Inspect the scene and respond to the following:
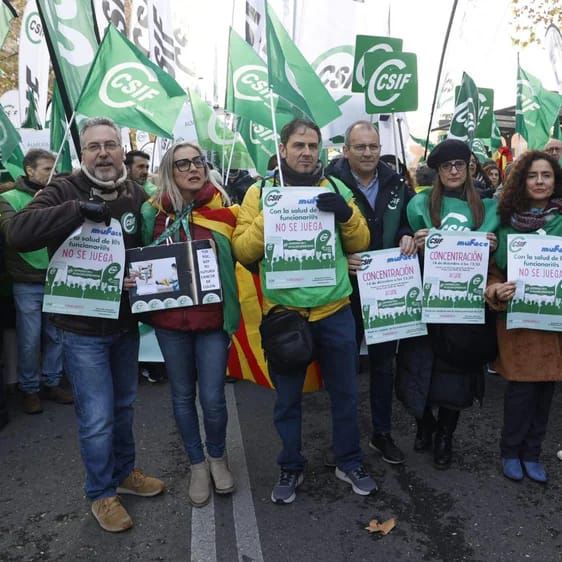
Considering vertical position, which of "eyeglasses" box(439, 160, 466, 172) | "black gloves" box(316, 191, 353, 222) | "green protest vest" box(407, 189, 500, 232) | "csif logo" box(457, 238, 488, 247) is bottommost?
"csif logo" box(457, 238, 488, 247)

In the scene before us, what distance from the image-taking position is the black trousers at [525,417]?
3.37 metres

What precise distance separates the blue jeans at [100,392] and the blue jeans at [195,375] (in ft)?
0.72

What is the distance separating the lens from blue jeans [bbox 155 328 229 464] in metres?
3.10

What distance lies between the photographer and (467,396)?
3.48m

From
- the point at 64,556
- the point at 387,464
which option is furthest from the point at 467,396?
the point at 64,556

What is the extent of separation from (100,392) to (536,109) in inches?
287

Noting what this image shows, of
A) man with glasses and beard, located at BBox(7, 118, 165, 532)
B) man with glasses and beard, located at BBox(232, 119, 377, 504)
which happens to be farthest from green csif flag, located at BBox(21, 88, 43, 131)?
man with glasses and beard, located at BBox(232, 119, 377, 504)

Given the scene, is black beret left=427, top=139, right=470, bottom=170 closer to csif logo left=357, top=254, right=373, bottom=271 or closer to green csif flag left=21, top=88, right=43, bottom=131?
csif logo left=357, top=254, right=373, bottom=271

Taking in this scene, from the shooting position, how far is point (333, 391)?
329cm

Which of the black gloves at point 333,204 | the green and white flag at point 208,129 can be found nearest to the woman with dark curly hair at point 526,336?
the black gloves at point 333,204

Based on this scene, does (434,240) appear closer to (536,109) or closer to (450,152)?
(450,152)

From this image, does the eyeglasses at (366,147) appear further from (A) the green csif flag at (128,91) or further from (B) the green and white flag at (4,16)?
(B) the green and white flag at (4,16)

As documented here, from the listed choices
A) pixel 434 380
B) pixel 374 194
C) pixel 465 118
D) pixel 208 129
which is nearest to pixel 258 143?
pixel 208 129

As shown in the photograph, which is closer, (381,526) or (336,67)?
(381,526)
